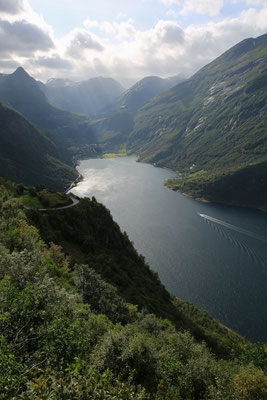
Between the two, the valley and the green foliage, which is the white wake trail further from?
the green foliage

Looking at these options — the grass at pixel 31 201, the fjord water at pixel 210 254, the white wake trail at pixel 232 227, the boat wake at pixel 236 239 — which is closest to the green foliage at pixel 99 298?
the grass at pixel 31 201

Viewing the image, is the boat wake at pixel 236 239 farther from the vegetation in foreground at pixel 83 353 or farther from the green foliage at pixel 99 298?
the green foliage at pixel 99 298

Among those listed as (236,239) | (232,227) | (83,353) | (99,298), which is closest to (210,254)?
(236,239)

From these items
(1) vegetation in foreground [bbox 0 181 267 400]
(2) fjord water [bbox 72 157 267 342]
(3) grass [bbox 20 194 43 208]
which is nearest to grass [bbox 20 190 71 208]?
(3) grass [bbox 20 194 43 208]

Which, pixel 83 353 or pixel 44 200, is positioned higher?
pixel 44 200

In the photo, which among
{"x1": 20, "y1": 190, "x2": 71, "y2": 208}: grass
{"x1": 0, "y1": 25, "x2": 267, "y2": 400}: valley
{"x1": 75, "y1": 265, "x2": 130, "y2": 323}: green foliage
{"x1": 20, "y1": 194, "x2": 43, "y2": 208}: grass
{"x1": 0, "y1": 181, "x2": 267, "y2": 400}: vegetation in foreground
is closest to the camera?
{"x1": 0, "y1": 181, "x2": 267, "y2": 400}: vegetation in foreground

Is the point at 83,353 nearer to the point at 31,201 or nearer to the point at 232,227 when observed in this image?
the point at 31,201

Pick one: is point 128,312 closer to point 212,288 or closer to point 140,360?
point 140,360

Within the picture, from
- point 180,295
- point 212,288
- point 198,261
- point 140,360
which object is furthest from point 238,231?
point 140,360
